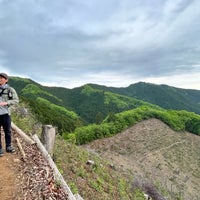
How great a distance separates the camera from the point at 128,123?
32.5 m

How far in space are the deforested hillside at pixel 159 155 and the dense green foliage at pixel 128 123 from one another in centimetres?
67

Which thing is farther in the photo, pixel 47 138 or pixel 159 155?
pixel 159 155

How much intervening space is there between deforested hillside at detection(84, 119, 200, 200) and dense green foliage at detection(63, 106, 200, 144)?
666 mm

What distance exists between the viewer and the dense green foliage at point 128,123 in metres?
28.0

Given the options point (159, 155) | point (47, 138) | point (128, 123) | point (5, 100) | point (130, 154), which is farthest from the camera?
point (128, 123)

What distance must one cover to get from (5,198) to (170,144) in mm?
26938

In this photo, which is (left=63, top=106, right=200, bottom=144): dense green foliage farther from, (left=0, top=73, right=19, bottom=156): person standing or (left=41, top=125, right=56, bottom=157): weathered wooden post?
(left=0, top=73, right=19, bottom=156): person standing

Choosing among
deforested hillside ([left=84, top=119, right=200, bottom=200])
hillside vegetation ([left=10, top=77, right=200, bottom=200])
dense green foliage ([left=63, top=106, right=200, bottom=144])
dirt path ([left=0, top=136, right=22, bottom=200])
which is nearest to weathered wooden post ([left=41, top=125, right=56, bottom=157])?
hillside vegetation ([left=10, top=77, right=200, bottom=200])

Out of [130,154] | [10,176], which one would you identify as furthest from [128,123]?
[10,176]

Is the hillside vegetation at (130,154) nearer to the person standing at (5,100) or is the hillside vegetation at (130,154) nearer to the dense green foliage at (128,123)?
the dense green foliage at (128,123)

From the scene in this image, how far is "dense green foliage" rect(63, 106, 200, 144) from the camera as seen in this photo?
1104 inches

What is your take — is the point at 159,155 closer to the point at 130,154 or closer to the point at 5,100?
the point at 130,154

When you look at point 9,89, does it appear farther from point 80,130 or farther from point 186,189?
point 80,130

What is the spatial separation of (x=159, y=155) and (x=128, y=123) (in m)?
6.02
